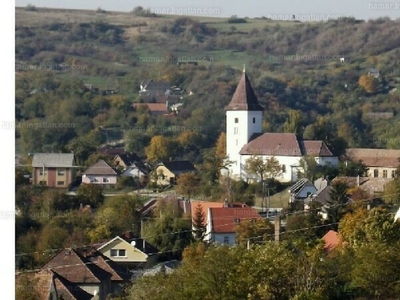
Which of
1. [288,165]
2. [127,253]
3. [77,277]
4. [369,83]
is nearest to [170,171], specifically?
[288,165]

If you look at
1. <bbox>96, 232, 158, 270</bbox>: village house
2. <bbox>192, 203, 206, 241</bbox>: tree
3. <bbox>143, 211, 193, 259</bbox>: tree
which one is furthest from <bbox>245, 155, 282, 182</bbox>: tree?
<bbox>96, 232, 158, 270</bbox>: village house

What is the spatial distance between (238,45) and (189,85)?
14.9 metres

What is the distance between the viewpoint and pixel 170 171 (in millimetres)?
33375

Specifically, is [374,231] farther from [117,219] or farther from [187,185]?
[187,185]

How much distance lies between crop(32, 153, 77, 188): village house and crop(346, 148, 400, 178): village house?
7.36 m

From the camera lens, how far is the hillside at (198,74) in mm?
47500

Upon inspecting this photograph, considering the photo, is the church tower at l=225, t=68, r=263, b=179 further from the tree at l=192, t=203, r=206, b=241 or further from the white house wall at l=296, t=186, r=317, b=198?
the tree at l=192, t=203, r=206, b=241

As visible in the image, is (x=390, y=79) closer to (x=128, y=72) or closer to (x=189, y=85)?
(x=189, y=85)

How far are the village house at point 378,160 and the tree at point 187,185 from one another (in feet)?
13.6

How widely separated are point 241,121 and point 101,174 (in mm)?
4336

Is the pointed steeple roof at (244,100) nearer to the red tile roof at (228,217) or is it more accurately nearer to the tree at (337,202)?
the tree at (337,202)

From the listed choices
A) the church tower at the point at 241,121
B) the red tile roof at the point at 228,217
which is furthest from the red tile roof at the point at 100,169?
the red tile roof at the point at 228,217

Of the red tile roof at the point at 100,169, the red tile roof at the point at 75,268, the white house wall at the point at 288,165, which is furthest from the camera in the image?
the red tile roof at the point at 100,169

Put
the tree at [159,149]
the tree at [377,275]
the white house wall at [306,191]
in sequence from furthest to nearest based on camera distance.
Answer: the tree at [159,149] → the white house wall at [306,191] → the tree at [377,275]
